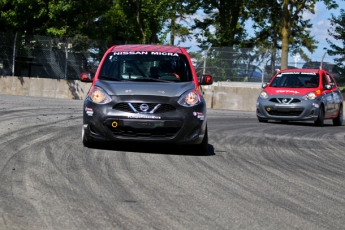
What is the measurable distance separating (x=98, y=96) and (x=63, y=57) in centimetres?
2203

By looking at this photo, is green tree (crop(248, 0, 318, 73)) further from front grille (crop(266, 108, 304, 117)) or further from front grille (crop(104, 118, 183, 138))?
front grille (crop(104, 118, 183, 138))

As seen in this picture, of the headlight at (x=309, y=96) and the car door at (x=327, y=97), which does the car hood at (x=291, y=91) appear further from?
the car door at (x=327, y=97)

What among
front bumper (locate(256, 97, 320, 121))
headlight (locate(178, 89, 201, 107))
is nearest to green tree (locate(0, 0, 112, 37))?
front bumper (locate(256, 97, 320, 121))

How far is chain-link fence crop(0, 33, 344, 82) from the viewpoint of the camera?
31.8m

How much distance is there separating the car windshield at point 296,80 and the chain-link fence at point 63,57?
10098mm

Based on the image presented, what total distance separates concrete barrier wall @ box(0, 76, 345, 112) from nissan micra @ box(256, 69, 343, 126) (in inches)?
341

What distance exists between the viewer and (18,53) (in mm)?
32406

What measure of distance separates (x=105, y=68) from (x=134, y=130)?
1.69 metres

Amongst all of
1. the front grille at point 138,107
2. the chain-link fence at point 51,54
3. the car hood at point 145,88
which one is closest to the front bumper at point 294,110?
the car hood at point 145,88

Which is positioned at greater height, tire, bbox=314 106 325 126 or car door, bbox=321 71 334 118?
car door, bbox=321 71 334 118

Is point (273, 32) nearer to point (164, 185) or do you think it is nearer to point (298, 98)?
point (298, 98)

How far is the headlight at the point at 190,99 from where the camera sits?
10579 millimetres

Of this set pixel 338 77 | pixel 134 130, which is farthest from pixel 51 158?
pixel 338 77

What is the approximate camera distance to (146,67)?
11.6 meters
